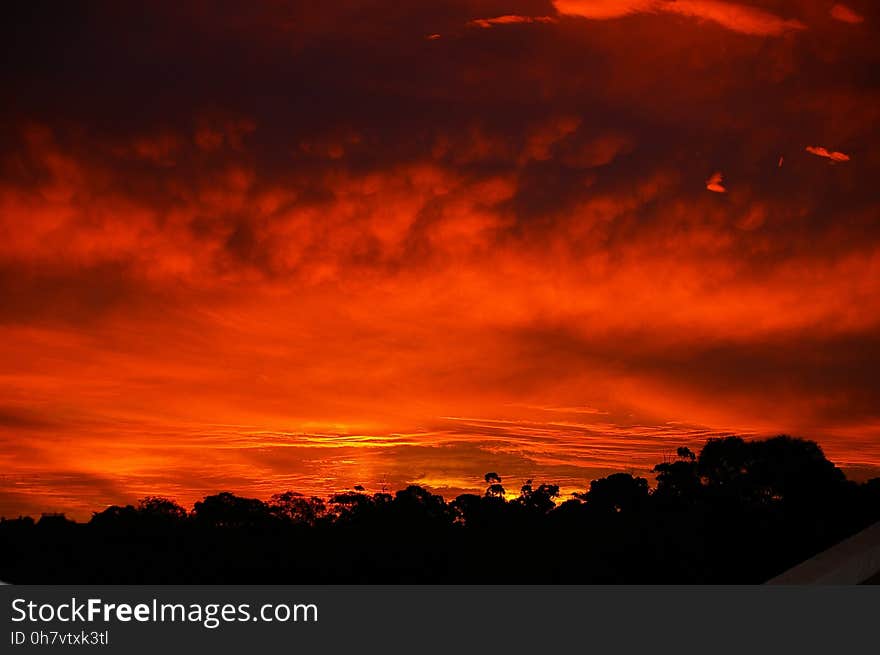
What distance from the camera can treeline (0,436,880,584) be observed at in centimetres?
2628

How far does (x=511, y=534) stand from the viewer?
101 ft

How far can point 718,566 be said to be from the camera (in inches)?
1008

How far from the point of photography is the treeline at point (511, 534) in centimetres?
2628
